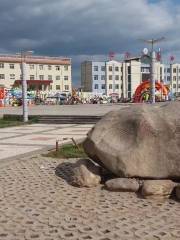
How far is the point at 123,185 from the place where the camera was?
6953 mm

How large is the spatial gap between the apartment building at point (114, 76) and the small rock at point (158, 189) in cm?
8743

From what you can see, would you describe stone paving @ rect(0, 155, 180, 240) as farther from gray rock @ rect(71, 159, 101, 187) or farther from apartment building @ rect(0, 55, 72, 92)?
apartment building @ rect(0, 55, 72, 92)

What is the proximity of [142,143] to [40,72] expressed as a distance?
3382 inches

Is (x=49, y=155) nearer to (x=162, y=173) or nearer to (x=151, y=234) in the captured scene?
(x=162, y=173)

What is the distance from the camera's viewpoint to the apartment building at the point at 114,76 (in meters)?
94.4

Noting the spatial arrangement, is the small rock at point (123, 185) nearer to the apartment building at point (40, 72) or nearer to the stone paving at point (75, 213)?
the stone paving at point (75, 213)

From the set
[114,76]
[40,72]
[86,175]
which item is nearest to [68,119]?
[86,175]

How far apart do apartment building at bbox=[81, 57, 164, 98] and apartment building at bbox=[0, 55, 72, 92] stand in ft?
14.4

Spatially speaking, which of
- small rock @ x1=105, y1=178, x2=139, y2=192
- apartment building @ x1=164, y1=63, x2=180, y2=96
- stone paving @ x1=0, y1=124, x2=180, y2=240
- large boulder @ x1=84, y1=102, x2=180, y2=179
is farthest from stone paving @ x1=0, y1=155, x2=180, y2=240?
apartment building @ x1=164, y1=63, x2=180, y2=96

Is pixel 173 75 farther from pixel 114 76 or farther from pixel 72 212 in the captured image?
pixel 72 212

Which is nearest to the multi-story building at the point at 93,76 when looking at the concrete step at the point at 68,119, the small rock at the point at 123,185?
the concrete step at the point at 68,119

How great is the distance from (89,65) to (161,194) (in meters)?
88.3

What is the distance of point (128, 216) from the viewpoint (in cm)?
574

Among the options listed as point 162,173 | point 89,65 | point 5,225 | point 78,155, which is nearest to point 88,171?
point 162,173
